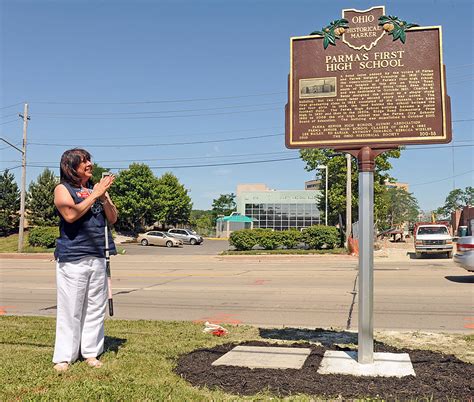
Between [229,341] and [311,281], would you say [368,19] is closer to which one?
[229,341]

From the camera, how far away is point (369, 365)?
4.78 metres

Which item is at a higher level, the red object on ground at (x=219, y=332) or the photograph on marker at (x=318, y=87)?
the photograph on marker at (x=318, y=87)

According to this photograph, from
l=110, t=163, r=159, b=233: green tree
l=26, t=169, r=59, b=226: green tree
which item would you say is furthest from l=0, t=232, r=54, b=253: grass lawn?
l=110, t=163, r=159, b=233: green tree

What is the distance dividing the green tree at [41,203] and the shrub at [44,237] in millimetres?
10293

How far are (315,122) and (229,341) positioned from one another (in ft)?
9.45

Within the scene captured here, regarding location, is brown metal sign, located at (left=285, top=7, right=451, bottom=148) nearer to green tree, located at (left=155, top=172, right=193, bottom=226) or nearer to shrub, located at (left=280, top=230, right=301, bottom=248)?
shrub, located at (left=280, top=230, right=301, bottom=248)

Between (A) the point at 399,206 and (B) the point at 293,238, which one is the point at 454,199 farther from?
(B) the point at 293,238

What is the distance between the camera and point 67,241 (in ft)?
15.3

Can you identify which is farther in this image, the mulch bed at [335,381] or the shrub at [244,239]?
the shrub at [244,239]

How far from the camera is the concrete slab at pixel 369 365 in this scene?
4539 millimetres

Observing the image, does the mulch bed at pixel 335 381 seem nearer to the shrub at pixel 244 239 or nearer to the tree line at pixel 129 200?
the shrub at pixel 244 239

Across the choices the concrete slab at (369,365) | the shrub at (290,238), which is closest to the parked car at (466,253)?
the concrete slab at (369,365)

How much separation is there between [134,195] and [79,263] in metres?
47.9

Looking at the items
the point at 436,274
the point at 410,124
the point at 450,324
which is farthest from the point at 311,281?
the point at 410,124
